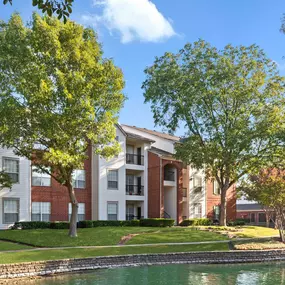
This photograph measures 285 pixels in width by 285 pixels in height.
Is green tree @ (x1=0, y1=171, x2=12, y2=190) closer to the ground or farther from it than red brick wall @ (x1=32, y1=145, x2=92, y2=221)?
farther from it

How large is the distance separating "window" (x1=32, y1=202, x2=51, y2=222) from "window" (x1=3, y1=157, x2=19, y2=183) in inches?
111

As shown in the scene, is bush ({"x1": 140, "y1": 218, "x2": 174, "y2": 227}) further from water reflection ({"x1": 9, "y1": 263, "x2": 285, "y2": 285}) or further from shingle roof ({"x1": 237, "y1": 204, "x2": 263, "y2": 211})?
shingle roof ({"x1": 237, "y1": 204, "x2": 263, "y2": 211})

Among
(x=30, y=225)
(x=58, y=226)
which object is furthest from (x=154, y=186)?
(x=30, y=225)

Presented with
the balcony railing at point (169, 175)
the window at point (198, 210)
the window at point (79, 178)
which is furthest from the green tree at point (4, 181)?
the window at point (198, 210)

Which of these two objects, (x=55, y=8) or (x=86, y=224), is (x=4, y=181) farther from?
(x=55, y=8)

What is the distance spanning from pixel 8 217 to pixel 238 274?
1899cm

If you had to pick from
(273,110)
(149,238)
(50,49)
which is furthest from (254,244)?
(50,49)

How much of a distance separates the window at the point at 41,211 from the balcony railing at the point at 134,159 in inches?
404

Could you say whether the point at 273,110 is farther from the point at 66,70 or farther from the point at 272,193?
the point at 66,70

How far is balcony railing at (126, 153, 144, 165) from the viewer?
1670 inches

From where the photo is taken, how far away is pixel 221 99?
116 ft

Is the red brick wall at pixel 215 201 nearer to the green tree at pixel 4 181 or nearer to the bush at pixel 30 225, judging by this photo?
Answer: the bush at pixel 30 225

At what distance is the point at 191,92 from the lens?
1363 inches

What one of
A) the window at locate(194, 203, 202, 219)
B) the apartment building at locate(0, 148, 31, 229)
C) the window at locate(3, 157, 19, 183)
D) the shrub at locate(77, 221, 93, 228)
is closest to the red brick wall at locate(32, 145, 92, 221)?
the apartment building at locate(0, 148, 31, 229)
